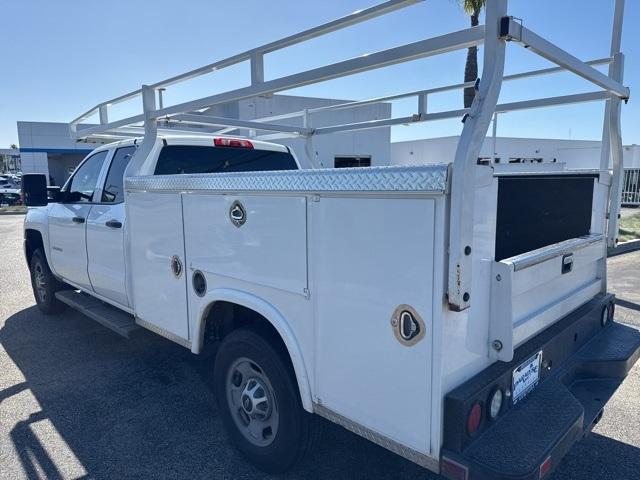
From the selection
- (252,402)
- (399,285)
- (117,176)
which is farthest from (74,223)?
(399,285)

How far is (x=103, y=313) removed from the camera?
14.3ft

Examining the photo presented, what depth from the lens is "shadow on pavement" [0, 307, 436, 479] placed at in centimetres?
290

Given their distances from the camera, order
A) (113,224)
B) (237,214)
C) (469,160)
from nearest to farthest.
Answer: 1. (469,160)
2. (237,214)
3. (113,224)

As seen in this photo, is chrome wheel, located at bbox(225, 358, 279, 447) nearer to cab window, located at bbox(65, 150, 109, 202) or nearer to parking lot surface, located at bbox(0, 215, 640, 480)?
parking lot surface, located at bbox(0, 215, 640, 480)

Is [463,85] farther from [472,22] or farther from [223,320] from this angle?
[472,22]

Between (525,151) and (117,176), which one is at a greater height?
(525,151)

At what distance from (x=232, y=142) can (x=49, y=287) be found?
3.25 meters

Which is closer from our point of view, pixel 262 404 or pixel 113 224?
pixel 262 404

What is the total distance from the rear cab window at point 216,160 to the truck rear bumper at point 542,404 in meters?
2.96

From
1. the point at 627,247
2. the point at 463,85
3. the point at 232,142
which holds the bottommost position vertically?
the point at 627,247

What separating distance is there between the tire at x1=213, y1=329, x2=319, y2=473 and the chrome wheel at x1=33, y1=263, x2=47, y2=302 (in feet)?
13.2

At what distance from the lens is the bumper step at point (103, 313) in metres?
3.90

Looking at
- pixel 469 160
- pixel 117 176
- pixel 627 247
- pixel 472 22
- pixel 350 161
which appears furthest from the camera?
pixel 350 161

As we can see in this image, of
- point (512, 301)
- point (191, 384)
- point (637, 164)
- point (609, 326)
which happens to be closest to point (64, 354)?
point (191, 384)
